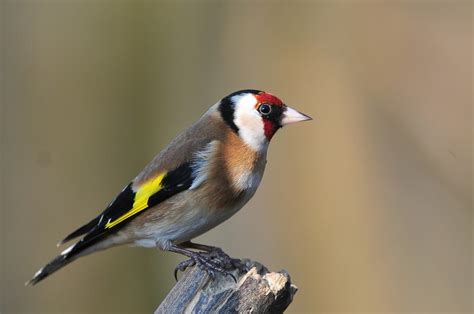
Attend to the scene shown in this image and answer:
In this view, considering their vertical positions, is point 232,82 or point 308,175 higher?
point 232,82

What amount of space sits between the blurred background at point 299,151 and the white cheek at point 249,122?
2.91 meters

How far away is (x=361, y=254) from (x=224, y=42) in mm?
2886

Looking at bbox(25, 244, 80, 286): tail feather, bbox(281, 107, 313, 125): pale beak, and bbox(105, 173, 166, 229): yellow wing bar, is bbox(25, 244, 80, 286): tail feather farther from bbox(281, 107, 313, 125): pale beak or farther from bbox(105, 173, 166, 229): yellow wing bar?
bbox(281, 107, 313, 125): pale beak

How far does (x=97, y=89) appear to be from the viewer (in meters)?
7.20

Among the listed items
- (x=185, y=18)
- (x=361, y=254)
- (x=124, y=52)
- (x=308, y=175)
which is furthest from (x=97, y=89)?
(x=361, y=254)

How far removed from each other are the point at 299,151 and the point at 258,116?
122 inches

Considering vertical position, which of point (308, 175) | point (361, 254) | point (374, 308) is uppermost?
point (308, 175)

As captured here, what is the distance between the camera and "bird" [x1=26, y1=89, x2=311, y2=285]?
13.6 ft

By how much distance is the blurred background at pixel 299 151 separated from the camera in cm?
699

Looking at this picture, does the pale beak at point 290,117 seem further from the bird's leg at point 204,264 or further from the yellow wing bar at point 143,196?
the bird's leg at point 204,264

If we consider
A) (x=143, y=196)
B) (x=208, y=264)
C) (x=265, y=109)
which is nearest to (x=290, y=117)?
(x=265, y=109)

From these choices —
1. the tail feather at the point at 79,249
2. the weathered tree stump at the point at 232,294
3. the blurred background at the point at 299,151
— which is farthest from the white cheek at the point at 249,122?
the blurred background at the point at 299,151

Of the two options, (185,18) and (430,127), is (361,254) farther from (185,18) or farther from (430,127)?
(185,18)

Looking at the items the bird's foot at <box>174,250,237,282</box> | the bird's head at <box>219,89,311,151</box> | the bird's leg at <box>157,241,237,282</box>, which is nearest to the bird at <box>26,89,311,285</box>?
the bird's head at <box>219,89,311,151</box>
